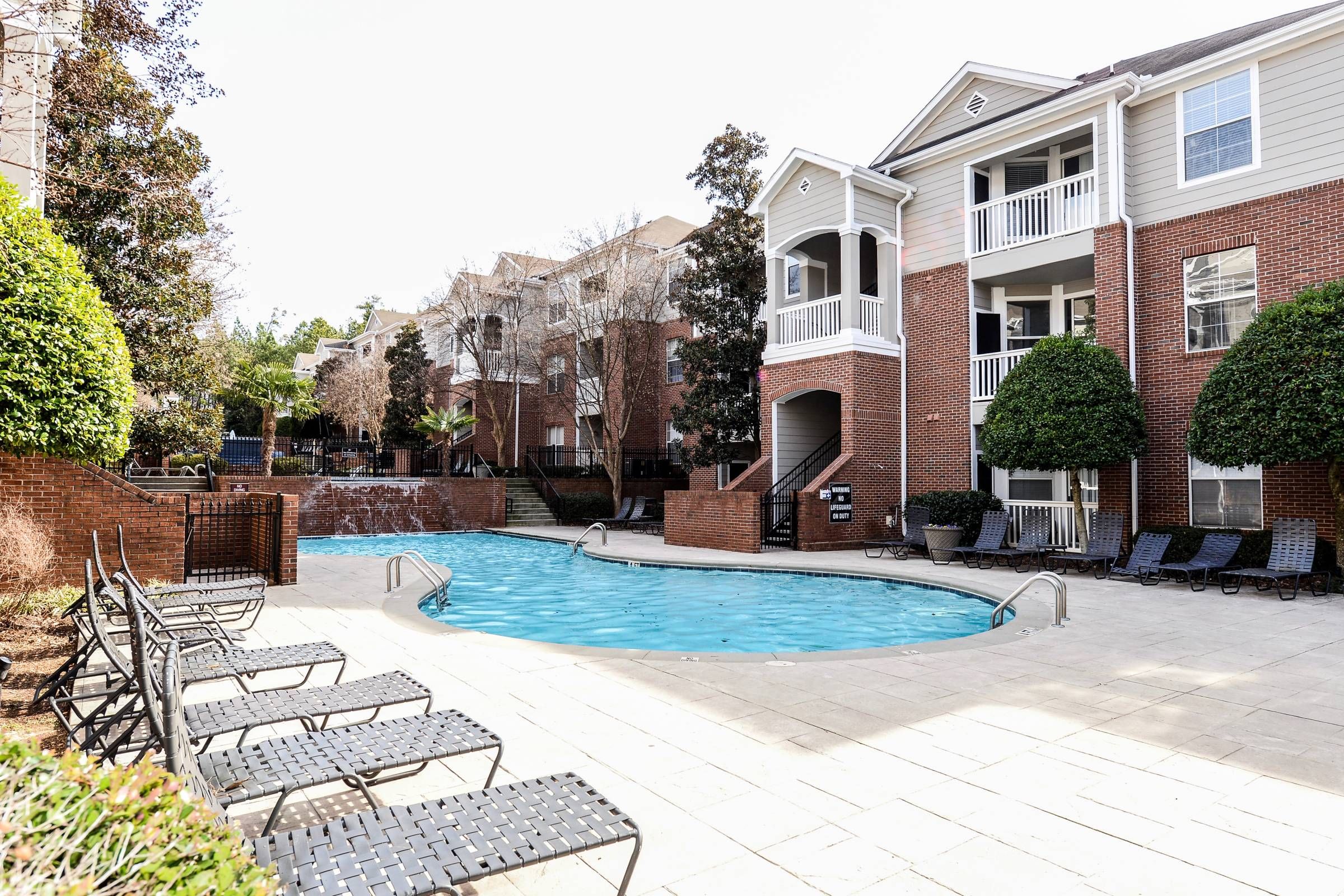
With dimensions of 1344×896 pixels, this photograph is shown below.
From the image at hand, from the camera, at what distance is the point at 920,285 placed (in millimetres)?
18266

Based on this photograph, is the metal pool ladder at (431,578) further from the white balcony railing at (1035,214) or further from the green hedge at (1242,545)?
the white balcony railing at (1035,214)

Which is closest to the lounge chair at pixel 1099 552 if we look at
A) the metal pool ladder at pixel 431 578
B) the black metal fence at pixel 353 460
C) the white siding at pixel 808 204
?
the white siding at pixel 808 204

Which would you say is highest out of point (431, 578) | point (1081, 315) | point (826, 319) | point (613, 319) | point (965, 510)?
point (613, 319)

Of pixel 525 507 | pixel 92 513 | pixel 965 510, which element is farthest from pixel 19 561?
pixel 525 507

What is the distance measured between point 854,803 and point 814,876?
29.5 inches

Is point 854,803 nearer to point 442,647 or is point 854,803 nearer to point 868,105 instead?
point 442,647

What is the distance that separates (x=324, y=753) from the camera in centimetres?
333

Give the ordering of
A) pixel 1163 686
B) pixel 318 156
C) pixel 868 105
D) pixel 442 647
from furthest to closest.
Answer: pixel 868 105 → pixel 318 156 → pixel 442 647 → pixel 1163 686

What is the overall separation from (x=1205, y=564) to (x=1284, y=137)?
282 inches

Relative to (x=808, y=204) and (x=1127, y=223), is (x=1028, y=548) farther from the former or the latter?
(x=808, y=204)

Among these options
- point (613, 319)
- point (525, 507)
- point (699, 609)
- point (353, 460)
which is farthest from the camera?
Result: point (353, 460)

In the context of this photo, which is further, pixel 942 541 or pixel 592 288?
pixel 592 288

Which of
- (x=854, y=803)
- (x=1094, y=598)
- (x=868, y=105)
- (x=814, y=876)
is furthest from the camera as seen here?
(x=868, y=105)

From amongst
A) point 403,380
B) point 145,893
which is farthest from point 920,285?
point 403,380
